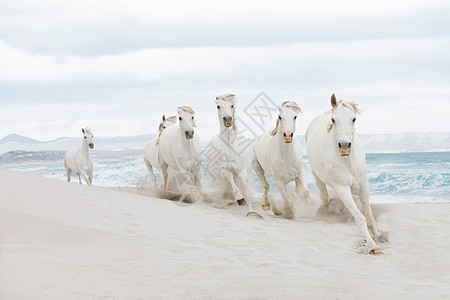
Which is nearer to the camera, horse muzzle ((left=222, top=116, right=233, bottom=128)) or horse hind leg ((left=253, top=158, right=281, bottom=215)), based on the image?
horse muzzle ((left=222, top=116, right=233, bottom=128))

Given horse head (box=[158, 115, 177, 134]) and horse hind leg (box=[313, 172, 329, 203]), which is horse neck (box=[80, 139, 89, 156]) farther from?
horse hind leg (box=[313, 172, 329, 203])

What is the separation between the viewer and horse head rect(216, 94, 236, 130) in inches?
355

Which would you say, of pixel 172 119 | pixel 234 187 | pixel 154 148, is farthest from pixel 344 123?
pixel 154 148

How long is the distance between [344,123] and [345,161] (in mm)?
759

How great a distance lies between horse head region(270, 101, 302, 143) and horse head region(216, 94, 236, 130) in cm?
114

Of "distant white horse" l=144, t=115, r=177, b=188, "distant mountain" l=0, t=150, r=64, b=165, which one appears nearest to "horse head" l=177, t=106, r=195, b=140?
"distant white horse" l=144, t=115, r=177, b=188

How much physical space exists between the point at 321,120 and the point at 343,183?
1917mm

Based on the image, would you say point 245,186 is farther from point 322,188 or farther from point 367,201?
point 367,201

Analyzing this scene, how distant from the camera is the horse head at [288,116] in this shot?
26.0 feet

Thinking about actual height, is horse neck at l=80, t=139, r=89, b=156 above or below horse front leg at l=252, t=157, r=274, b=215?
above

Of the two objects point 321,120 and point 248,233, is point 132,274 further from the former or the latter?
point 321,120

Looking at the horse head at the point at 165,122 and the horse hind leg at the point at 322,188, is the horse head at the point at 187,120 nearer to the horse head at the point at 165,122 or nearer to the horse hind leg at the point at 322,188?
the horse hind leg at the point at 322,188

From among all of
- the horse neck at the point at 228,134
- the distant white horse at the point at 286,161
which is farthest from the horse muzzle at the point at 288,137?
the horse neck at the point at 228,134

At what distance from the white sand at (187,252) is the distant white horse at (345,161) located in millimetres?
461
